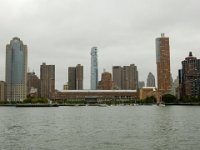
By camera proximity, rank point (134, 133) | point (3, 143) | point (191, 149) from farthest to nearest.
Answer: point (134, 133) < point (3, 143) < point (191, 149)

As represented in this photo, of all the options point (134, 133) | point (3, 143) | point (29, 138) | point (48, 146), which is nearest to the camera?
point (48, 146)

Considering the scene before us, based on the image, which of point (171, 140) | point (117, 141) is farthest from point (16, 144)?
point (171, 140)

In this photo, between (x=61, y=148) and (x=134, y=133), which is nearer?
(x=61, y=148)

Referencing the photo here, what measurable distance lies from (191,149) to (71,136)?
20113 mm

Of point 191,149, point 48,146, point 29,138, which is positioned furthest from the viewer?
point 29,138

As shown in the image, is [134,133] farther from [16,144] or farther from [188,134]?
[16,144]

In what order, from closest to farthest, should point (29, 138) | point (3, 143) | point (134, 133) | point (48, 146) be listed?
point (48, 146)
point (3, 143)
point (29, 138)
point (134, 133)

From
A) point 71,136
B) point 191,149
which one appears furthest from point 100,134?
point 191,149

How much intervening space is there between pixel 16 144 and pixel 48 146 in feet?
17.9

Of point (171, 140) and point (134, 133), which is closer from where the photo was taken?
point (171, 140)

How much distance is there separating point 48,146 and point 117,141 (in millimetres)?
9470

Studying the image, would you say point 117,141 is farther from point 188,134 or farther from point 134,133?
point 188,134

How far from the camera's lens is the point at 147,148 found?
4728cm

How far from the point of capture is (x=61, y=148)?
4812 centimetres
